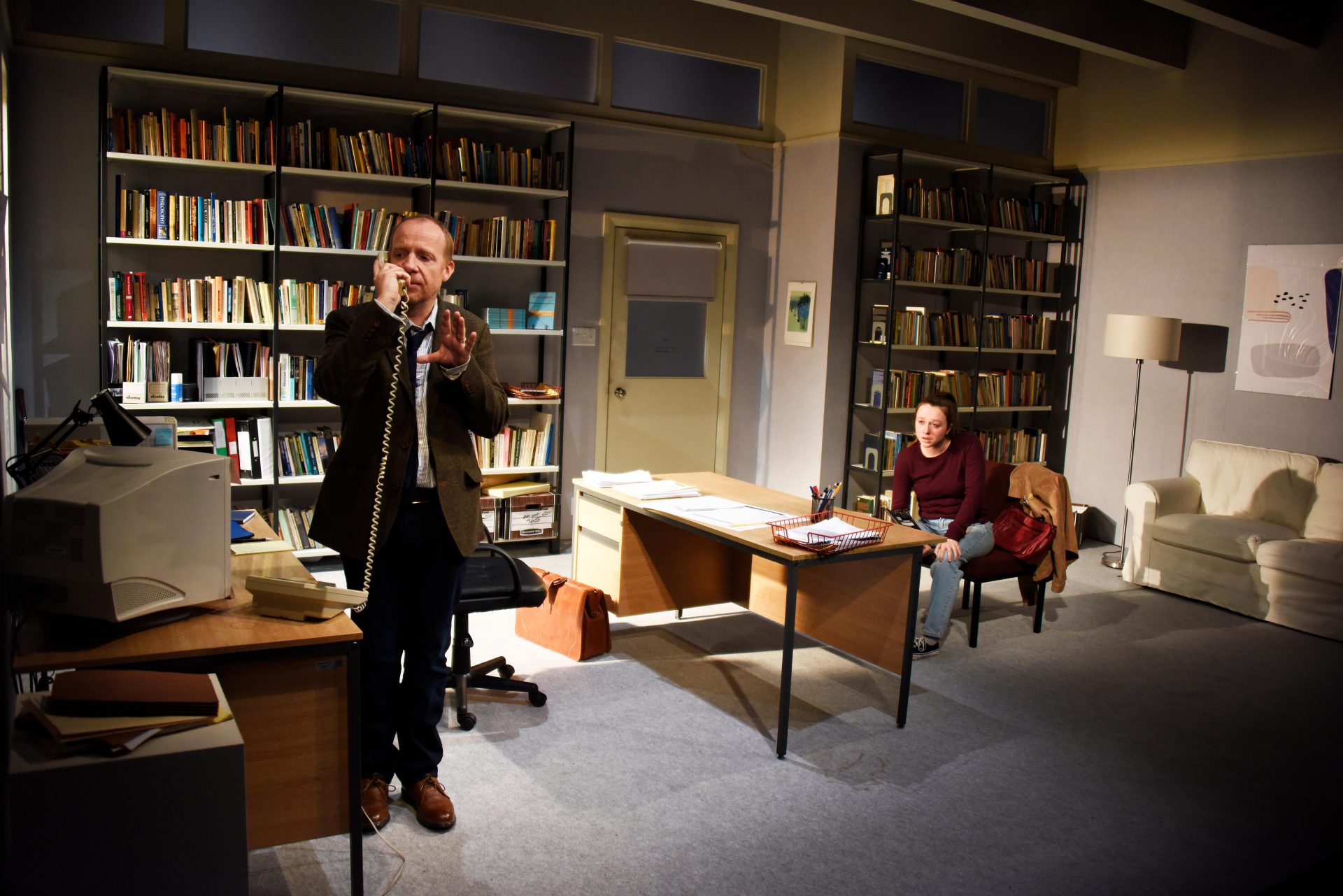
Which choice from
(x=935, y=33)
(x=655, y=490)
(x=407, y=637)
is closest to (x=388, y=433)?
(x=407, y=637)

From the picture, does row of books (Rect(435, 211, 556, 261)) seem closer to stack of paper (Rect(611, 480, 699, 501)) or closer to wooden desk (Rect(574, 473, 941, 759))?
wooden desk (Rect(574, 473, 941, 759))

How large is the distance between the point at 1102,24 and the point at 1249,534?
3.34 m

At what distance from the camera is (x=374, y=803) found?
10.1ft

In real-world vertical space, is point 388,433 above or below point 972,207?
below

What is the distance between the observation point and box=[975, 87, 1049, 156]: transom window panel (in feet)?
25.8

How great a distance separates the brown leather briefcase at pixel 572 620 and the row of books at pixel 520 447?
5.67 ft

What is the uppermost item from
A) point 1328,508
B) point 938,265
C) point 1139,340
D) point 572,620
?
point 938,265

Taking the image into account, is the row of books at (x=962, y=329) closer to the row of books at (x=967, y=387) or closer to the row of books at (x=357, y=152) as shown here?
the row of books at (x=967, y=387)

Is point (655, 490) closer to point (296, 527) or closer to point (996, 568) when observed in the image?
point (996, 568)

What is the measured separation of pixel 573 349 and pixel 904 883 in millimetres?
4452

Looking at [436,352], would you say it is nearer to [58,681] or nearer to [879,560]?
[58,681]

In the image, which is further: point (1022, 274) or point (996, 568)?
point (1022, 274)

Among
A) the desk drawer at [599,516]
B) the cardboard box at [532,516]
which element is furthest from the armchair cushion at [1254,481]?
the cardboard box at [532,516]

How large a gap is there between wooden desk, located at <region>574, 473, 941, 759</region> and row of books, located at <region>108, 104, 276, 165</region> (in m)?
2.55
